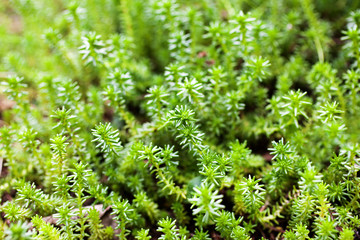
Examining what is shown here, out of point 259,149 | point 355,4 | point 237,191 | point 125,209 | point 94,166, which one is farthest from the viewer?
point 355,4

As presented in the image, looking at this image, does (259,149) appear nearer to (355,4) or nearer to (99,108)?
(99,108)

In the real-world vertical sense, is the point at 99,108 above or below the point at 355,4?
below

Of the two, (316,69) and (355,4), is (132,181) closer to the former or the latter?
(316,69)

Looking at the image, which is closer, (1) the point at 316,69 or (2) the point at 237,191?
(2) the point at 237,191

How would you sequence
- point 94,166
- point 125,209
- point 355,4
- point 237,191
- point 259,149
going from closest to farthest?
point 125,209
point 237,191
point 94,166
point 259,149
point 355,4

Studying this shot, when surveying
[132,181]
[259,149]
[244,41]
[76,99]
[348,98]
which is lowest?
[259,149]

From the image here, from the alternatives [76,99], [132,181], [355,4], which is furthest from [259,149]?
[355,4]
